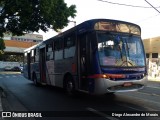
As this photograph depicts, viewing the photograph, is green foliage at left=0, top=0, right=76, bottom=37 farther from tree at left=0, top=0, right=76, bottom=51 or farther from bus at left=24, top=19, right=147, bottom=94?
bus at left=24, top=19, right=147, bottom=94

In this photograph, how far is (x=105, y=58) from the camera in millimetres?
11258

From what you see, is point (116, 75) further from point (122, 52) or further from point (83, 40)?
point (83, 40)

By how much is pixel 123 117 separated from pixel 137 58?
11.1ft

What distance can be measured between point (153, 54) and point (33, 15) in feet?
78.5

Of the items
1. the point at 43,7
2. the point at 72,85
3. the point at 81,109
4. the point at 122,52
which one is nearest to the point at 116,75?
the point at 122,52

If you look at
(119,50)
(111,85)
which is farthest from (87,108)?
(119,50)

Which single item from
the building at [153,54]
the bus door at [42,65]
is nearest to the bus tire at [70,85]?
the bus door at [42,65]

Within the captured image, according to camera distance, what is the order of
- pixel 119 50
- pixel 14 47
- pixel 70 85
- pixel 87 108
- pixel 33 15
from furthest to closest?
pixel 14 47 < pixel 33 15 < pixel 70 85 < pixel 119 50 < pixel 87 108

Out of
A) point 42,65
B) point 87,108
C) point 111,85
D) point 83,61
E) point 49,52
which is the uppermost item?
point 49,52

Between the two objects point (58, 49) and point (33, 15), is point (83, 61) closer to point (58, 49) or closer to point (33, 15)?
point (58, 49)

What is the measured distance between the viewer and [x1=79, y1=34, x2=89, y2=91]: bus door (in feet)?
38.7

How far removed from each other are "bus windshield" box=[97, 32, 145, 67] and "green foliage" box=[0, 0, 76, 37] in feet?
14.7

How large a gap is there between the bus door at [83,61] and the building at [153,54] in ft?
76.9

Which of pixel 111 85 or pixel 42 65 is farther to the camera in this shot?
pixel 42 65
